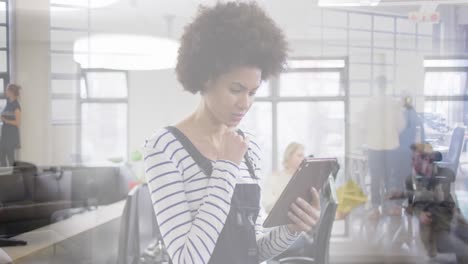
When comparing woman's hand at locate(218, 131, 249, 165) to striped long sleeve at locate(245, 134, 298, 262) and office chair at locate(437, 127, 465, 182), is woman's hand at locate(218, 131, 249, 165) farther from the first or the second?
office chair at locate(437, 127, 465, 182)

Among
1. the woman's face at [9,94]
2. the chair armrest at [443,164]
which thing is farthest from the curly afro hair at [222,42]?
the chair armrest at [443,164]

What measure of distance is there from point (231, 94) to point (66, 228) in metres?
0.95

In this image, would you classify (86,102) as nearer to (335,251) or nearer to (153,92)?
(153,92)

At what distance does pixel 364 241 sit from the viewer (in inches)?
73.4

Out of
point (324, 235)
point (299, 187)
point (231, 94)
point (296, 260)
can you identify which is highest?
→ point (231, 94)

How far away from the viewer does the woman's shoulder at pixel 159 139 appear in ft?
4.86

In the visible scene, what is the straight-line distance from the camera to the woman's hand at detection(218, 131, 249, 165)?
1.47m

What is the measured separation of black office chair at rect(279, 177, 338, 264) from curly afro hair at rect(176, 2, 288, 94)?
0.57m

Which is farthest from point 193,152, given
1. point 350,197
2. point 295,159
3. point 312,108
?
point 350,197

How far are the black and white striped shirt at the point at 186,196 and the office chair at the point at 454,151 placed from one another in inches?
38.7

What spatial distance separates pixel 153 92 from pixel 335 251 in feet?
3.36

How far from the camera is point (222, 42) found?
4.89 feet

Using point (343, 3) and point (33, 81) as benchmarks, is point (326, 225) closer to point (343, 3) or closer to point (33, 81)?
point (343, 3)

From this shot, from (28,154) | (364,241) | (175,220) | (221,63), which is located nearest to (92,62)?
(28,154)
